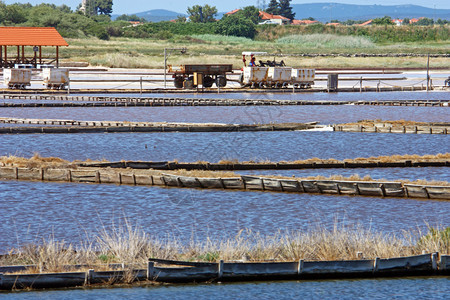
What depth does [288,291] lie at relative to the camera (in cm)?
1605

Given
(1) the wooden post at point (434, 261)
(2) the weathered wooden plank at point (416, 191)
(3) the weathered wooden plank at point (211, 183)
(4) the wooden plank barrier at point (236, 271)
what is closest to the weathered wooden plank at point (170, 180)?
(3) the weathered wooden plank at point (211, 183)

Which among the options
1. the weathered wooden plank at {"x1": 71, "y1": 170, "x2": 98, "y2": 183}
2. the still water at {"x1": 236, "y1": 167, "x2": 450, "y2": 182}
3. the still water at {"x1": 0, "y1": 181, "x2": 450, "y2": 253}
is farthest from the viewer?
the still water at {"x1": 236, "y1": 167, "x2": 450, "y2": 182}

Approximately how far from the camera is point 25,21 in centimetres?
12800

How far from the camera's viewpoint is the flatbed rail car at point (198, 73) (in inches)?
2544

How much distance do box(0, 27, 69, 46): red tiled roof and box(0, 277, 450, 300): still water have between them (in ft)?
181

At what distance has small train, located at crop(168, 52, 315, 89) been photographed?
213 ft

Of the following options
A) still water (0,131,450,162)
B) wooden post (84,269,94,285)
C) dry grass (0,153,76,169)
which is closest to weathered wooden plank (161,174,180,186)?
dry grass (0,153,76,169)

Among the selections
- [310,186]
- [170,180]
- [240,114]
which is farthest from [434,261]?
[240,114]

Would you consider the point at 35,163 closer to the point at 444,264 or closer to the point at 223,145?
the point at 223,145

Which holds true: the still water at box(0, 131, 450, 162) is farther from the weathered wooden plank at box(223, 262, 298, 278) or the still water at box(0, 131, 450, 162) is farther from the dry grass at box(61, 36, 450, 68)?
the dry grass at box(61, 36, 450, 68)

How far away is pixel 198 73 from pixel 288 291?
50.0 metres

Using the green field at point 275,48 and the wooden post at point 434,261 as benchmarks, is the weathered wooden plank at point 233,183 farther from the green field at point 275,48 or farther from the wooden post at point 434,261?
the green field at point 275,48

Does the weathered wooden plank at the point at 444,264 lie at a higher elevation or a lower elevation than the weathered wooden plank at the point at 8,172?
lower

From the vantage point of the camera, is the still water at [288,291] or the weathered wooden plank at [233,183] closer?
the still water at [288,291]
